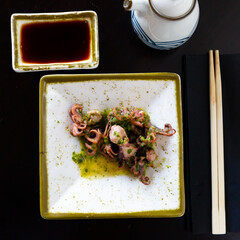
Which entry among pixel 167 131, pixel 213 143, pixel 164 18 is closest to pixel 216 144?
pixel 213 143

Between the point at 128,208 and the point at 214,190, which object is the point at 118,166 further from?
the point at 214,190

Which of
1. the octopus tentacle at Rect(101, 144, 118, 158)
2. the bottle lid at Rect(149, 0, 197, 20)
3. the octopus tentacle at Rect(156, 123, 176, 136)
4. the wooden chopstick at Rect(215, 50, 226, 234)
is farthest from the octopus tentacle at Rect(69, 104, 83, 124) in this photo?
the wooden chopstick at Rect(215, 50, 226, 234)

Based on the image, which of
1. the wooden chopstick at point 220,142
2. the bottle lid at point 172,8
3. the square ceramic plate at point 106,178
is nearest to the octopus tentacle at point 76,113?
the square ceramic plate at point 106,178

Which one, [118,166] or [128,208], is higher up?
[118,166]

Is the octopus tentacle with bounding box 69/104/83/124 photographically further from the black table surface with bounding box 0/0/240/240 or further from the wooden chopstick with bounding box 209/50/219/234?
the wooden chopstick with bounding box 209/50/219/234

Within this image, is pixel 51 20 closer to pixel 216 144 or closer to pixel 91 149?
pixel 91 149

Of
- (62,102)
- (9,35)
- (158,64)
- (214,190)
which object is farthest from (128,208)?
(9,35)

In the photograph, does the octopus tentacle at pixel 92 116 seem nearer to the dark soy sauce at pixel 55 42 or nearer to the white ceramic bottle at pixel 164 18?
the dark soy sauce at pixel 55 42
